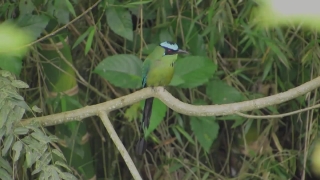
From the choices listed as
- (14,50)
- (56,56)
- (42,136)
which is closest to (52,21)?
(56,56)

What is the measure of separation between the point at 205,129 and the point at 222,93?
0.46ft

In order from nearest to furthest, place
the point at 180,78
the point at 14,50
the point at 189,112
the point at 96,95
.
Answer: the point at 189,112, the point at 14,50, the point at 180,78, the point at 96,95

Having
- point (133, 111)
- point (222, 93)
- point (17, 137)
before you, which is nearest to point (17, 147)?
point (17, 137)

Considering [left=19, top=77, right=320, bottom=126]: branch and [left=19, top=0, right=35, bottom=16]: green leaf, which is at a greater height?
[left=19, top=0, right=35, bottom=16]: green leaf

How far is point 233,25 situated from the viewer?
7.45 feet

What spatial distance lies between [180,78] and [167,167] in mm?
447

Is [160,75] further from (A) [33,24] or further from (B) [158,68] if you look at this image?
(A) [33,24]

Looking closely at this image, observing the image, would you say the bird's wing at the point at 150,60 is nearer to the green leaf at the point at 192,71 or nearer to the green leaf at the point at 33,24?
the green leaf at the point at 192,71

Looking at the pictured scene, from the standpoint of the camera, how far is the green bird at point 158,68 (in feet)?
6.64

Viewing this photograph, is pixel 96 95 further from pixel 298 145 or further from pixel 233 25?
pixel 298 145

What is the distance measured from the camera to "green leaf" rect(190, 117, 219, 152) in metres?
2.28

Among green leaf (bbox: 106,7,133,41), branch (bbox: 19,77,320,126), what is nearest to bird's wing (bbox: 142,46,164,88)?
green leaf (bbox: 106,7,133,41)

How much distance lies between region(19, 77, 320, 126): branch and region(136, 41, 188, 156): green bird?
0.66 ft

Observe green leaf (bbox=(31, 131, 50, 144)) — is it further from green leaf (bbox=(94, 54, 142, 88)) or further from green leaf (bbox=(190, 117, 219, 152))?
green leaf (bbox=(190, 117, 219, 152))
